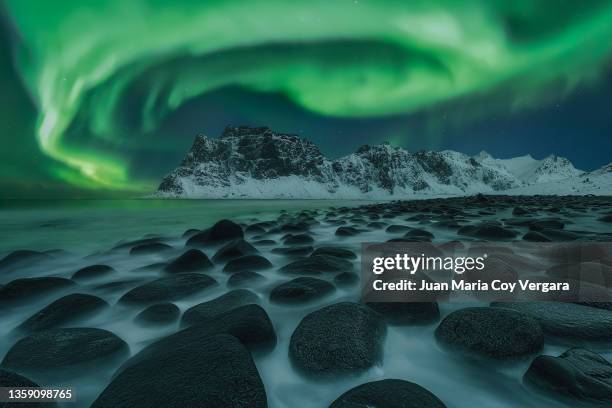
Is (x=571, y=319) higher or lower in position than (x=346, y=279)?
higher

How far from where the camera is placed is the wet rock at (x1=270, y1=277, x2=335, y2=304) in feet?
9.92

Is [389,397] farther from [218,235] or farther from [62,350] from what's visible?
[218,235]

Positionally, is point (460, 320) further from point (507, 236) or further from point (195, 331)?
point (507, 236)

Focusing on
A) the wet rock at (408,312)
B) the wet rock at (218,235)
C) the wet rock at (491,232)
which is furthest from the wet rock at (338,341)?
the wet rock at (491,232)

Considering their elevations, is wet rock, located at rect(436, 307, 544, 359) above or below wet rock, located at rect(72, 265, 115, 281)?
above

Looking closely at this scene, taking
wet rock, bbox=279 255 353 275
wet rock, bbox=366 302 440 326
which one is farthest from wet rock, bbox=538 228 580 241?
wet rock, bbox=366 302 440 326

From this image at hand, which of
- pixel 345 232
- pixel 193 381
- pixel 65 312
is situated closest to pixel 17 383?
pixel 193 381

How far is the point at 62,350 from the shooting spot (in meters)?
2.04

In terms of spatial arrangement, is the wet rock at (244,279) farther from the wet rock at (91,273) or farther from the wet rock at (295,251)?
the wet rock at (91,273)

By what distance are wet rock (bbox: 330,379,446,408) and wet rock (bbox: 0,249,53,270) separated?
6348 millimetres

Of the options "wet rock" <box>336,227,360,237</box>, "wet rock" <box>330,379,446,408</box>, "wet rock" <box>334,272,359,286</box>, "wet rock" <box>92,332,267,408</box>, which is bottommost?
"wet rock" <box>336,227,360,237</box>

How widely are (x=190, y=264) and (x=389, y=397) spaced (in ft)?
11.7

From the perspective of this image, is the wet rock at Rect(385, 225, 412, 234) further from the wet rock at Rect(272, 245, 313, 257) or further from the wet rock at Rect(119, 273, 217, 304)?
the wet rock at Rect(119, 273, 217, 304)

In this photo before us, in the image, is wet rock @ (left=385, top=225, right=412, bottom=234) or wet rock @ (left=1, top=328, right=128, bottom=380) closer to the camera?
wet rock @ (left=1, top=328, right=128, bottom=380)
